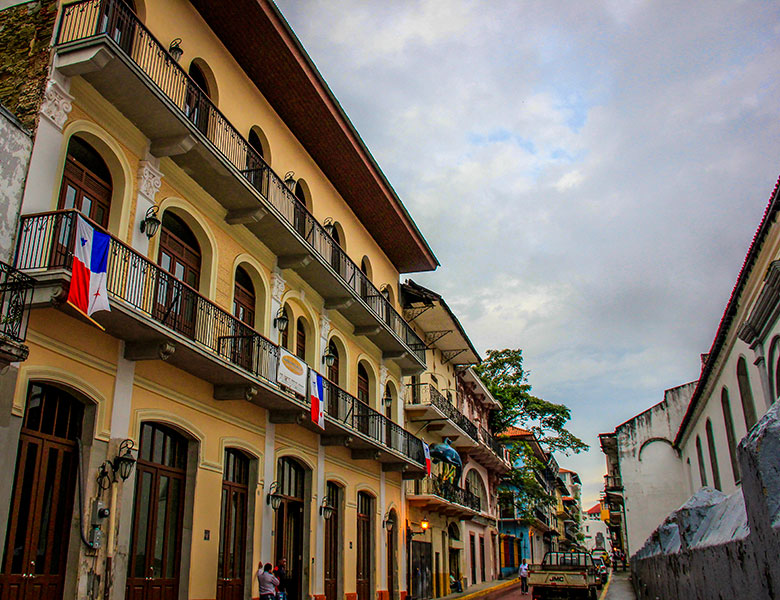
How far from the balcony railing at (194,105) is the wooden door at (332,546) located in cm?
569

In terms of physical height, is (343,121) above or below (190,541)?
above

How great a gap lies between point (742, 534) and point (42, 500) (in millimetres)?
10120

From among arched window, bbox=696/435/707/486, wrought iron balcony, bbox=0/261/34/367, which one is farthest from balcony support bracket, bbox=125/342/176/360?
arched window, bbox=696/435/707/486

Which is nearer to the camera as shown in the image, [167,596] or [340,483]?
[167,596]

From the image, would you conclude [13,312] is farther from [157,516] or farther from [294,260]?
[294,260]

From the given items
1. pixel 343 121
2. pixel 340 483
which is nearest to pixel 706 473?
pixel 340 483

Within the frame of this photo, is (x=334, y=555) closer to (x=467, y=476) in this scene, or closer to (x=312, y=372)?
(x=312, y=372)

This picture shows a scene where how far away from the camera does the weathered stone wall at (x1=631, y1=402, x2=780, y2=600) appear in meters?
2.38

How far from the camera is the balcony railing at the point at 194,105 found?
38.7 feet

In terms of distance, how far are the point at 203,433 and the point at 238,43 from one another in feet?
29.9

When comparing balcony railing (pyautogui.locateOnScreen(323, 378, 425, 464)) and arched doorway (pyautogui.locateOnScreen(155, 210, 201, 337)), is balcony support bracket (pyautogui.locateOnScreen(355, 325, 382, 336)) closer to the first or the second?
balcony railing (pyautogui.locateOnScreen(323, 378, 425, 464))

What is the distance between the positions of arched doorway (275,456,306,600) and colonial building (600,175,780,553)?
35.5 feet

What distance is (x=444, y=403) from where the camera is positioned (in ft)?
99.5

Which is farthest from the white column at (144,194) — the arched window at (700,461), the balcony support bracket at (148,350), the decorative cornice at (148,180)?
the arched window at (700,461)
